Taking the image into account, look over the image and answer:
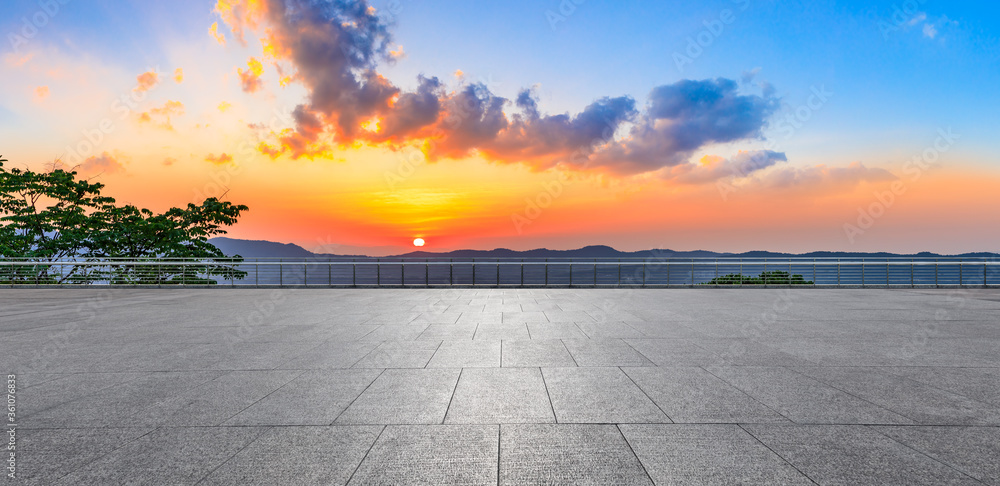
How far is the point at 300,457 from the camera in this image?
2973 millimetres

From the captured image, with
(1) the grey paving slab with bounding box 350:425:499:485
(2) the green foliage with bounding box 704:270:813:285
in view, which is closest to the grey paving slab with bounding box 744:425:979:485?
(1) the grey paving slab with bounding box 350:425:499:485

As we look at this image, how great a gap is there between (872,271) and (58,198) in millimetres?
36757

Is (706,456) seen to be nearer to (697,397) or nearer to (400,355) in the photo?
(697,397)

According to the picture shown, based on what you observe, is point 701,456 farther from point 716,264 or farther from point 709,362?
point 716,264

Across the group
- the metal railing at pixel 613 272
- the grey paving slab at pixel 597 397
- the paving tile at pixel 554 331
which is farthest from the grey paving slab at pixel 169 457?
the metal railing at pixel 613 272

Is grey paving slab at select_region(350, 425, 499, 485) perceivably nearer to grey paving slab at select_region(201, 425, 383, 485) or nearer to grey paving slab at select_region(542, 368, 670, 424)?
grey paving slab at select_region(201, 425, 383, 485)

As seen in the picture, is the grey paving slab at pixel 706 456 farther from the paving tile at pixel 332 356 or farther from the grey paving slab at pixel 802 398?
the paving tile at pixel 332 356

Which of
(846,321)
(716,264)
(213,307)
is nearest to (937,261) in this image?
(716,264)

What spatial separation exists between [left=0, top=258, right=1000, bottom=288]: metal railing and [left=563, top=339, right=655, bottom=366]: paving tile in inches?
423

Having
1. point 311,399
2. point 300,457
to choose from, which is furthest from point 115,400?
point 300,457

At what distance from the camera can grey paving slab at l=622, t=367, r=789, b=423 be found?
145 inches

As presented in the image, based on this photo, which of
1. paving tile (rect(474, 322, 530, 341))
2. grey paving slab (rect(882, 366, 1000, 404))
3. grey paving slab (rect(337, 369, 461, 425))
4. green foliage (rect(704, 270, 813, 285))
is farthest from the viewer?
green foliage (rect(704, 270, 813, 285))

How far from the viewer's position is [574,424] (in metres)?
3.54

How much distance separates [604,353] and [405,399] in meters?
2.85
